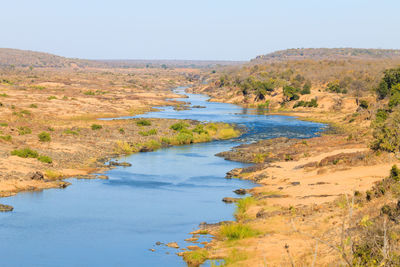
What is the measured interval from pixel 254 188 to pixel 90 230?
1273 cm

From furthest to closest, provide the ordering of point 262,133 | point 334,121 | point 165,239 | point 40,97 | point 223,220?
point 40,97 → point 334,121 → point 262,133 → point 223,220 → point 165,239

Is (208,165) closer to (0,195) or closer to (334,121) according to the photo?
(0,195)

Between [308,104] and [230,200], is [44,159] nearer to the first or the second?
[230,200]

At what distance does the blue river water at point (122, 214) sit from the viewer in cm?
2123

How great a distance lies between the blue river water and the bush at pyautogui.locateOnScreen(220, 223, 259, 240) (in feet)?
3.39

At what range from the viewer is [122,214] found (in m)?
27.6

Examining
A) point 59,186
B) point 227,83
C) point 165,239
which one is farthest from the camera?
point 227,83

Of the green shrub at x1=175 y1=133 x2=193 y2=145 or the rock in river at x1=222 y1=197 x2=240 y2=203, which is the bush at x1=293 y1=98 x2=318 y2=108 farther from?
the rock in river at x1=222 y1=197 x2=240 y2=203

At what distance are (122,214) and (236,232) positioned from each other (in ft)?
25.4

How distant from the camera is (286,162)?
40.9m

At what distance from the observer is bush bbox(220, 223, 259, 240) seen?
22.5m

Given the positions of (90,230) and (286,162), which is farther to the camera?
(286,162)

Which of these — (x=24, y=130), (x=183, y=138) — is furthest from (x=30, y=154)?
(x=183, y=138)

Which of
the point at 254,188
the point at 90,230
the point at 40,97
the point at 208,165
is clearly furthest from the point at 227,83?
the point at 90,230
